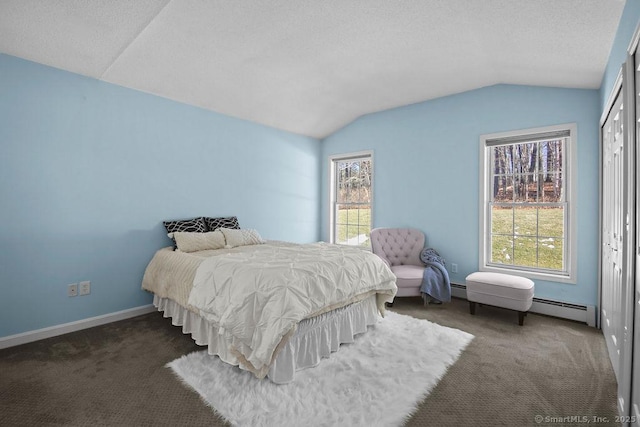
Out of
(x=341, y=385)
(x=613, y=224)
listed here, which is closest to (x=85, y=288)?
(x=341, y=385)

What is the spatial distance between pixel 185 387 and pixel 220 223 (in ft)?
7.77

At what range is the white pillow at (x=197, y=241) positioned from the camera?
345 centimetres

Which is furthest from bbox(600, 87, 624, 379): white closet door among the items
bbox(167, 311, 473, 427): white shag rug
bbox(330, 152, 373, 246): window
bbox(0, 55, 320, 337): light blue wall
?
bbox(0, 55, 320, 337): light blue wall

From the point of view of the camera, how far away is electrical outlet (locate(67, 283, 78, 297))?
3.09m

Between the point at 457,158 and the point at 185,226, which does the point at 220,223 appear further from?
the point at 457,158

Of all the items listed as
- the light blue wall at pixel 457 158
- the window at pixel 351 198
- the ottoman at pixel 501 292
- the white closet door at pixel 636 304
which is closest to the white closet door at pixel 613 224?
the light blue wall at pixel 457 158

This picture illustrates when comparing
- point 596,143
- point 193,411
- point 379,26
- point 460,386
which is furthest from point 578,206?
point 193,411

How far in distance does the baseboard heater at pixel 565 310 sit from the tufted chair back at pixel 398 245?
145cm

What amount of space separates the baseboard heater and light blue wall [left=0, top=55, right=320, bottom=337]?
4.13m

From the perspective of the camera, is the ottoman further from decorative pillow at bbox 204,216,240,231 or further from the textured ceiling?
decorative pillow at bbox 204,216,240,231

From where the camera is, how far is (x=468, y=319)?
348 centimetres

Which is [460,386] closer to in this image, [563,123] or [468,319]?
[468,319]

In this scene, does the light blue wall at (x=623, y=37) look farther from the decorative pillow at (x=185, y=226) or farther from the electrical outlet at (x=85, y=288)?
the electrical outlet at (x=85, y=288)

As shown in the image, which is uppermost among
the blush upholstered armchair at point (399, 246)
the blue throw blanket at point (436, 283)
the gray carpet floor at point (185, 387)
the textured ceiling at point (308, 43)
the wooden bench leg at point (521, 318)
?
the textured ceiling at point (308, 43)
